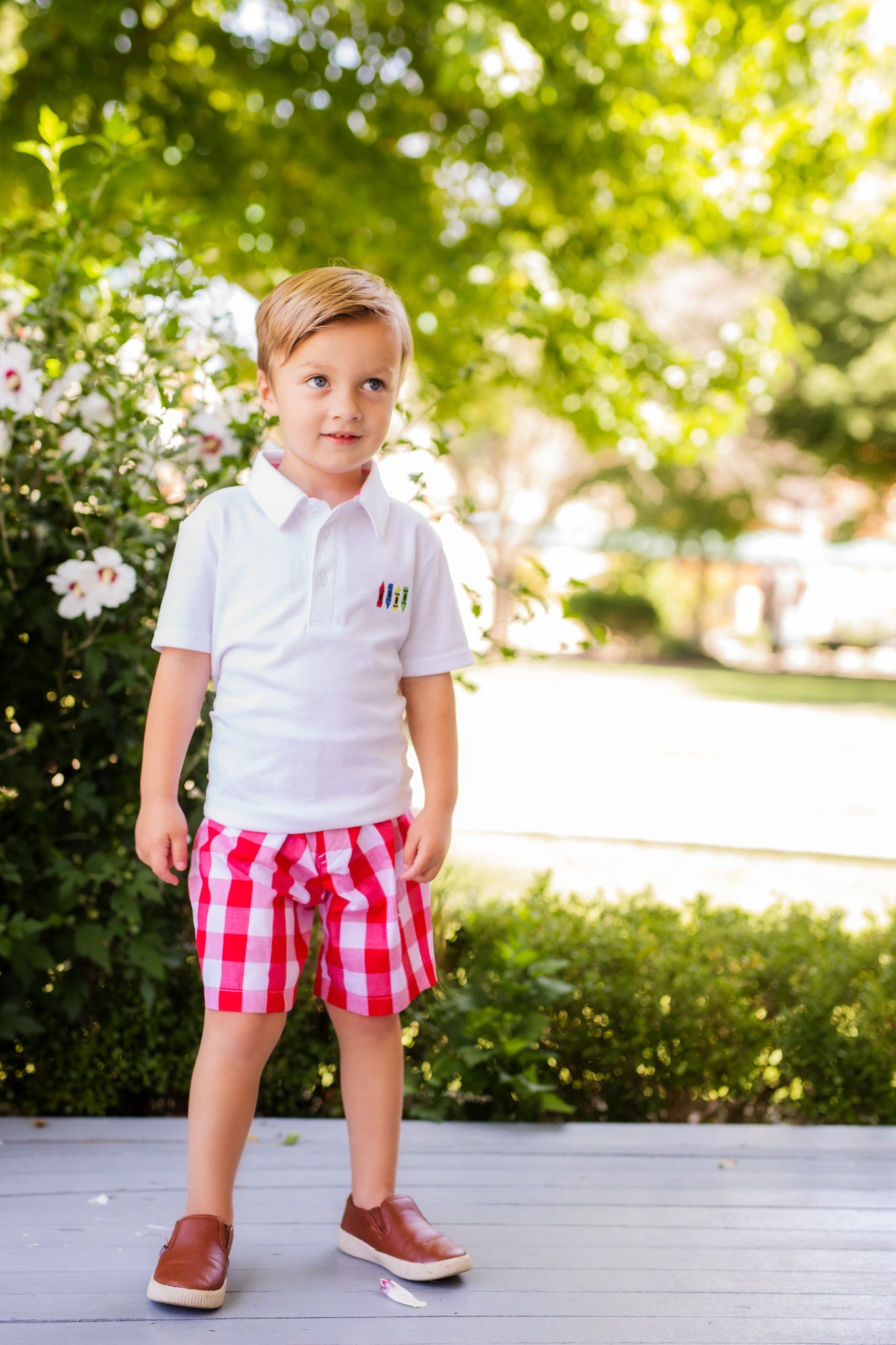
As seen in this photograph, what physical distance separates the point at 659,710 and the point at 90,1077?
10.6 meters

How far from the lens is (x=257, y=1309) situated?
5.28 ft

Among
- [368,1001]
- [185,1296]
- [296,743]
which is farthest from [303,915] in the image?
[185,1296]

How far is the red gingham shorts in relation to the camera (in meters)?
1.65

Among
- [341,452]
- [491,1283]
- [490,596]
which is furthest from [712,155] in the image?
[491,1283]

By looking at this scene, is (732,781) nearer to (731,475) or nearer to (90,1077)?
(90,1077)

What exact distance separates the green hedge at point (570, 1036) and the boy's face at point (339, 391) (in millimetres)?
1163

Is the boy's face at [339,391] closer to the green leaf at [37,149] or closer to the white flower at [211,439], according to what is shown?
the white flower at [211,439]

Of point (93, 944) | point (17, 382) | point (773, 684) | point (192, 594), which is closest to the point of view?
point (192, 594)

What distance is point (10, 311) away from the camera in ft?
7.82

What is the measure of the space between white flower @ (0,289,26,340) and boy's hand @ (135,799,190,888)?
1108 millimetres

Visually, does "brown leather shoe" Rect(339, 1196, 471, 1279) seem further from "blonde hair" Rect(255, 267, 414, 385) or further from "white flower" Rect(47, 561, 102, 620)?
"blonde hair" Rect(255, 267, 414, 385)

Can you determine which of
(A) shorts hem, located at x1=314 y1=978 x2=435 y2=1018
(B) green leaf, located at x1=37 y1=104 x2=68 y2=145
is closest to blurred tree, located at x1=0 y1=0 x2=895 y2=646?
(B) green leaf, located at x1=37 y1=104 x2=68 y2=145

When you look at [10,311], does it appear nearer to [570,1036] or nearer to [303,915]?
→ [303,915]

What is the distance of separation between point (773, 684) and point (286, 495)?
15.8 m
